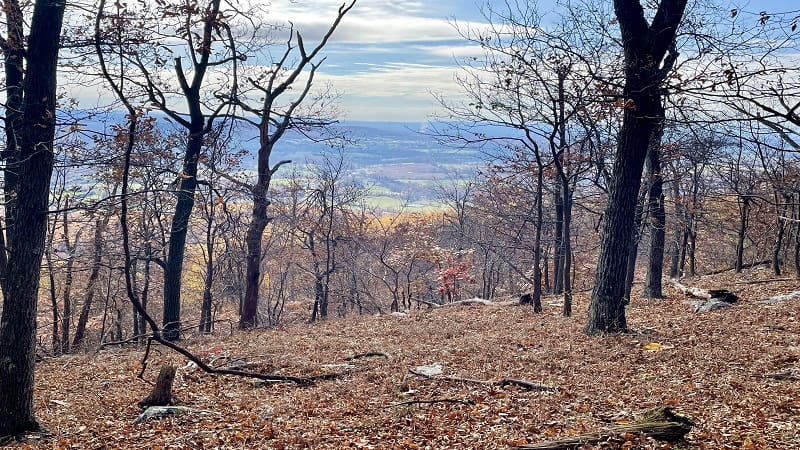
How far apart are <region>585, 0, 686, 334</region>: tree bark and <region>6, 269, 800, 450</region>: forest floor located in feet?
2.09

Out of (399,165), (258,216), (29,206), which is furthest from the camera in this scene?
(399,165)

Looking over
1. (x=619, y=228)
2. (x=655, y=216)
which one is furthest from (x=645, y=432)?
(x=655, y=216)

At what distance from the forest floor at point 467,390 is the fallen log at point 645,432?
10 centimetres

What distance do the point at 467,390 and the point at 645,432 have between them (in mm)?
2894

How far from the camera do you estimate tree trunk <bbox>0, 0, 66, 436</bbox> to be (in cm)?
633

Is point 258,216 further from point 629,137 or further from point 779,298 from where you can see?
point 779,298

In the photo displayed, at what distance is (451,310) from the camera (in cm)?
1848

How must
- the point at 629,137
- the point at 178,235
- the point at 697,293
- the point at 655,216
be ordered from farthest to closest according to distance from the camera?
the point at 655,216
the point at 697,293
the point at 178,235
the point at 629,137

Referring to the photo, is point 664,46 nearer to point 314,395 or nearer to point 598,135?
point 598,135

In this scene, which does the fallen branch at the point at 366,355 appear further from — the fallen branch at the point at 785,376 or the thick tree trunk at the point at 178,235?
the fallen branch at the point at 785,376

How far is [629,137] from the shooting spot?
948 cm

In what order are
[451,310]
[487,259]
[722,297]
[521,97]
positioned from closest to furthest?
[521,97], [722,297], [451,310], [487,259]

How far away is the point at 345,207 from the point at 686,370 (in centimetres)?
2181

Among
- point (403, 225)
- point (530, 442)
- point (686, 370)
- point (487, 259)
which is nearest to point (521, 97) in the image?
point (686, 370)
